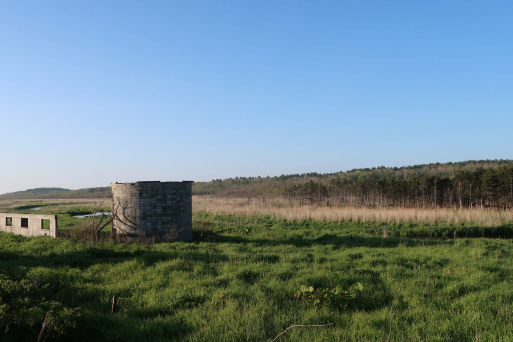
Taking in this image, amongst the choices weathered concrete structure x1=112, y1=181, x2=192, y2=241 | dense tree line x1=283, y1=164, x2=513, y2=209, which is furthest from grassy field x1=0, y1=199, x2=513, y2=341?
dense tree line x1=283, y1=164, x2=513, y2=209

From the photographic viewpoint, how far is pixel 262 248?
14.5 meters

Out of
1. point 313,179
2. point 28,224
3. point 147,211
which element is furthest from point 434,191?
point 313,179

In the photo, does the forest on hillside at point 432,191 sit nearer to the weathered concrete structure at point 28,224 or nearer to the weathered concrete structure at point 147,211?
the weathered concrete structure at point 147,211

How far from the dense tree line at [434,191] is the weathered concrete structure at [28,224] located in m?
31.5

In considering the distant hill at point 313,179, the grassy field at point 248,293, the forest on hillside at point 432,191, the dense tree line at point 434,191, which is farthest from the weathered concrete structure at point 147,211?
the distant hill at point 313,179

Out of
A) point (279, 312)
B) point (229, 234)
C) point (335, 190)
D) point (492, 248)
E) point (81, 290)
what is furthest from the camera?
point (335, 190)

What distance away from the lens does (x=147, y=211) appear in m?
16.5

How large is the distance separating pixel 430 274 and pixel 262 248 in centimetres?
716

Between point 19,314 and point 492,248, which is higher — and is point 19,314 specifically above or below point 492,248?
above

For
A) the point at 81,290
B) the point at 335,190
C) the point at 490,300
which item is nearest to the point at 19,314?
the point at 81,290

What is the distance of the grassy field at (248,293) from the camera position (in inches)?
215

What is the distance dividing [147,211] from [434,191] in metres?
36.1

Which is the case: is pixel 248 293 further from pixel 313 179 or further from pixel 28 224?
pixel 313 179

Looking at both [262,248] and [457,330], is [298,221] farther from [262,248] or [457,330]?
Answer: [457,330]
